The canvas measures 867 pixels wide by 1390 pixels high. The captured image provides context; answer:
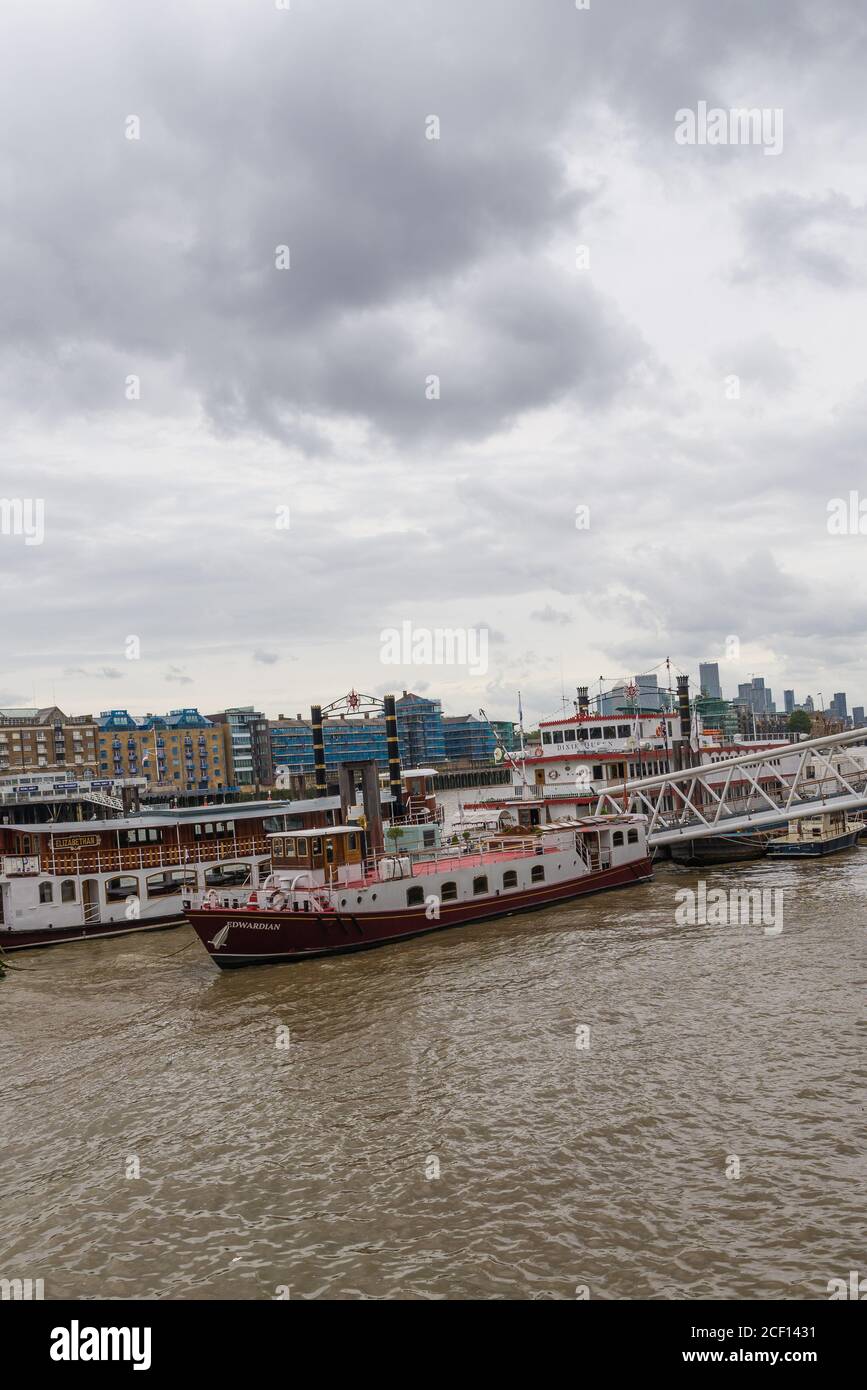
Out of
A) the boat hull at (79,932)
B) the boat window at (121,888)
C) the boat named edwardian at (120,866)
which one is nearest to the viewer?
the boat hull at (79,932)

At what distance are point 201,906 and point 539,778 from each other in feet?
97.9


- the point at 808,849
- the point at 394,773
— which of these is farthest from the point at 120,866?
the point at 808,849

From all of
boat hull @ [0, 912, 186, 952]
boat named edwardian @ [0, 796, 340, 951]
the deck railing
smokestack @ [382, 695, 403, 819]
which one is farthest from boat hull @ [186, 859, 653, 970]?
smokestack @ [382, 695, 403, 819]

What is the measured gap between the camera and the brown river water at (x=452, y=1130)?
42.1ft

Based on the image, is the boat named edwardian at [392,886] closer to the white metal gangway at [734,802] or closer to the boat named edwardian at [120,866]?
the white metal gangway at [734,802]

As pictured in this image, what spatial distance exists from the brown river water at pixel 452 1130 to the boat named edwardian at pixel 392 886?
7.49 ft

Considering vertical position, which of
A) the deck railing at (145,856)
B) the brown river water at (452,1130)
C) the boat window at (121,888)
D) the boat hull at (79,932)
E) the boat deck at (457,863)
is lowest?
the boat hull at (79,932)

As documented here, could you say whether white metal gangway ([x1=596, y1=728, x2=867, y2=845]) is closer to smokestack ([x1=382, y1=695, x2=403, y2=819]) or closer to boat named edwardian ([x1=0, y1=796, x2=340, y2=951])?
smokestack ([x1=382, y1=695, x2=403, y2=819])

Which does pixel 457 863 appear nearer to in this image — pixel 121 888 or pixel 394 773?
pixel 394 773

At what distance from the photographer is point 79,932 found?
41.5 m

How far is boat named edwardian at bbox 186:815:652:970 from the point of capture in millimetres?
32281

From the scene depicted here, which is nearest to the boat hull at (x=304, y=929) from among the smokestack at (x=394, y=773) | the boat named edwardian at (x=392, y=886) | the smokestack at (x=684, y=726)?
the boat named edwardian at (x=392, y=886)

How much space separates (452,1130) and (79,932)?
2961 centimetres
